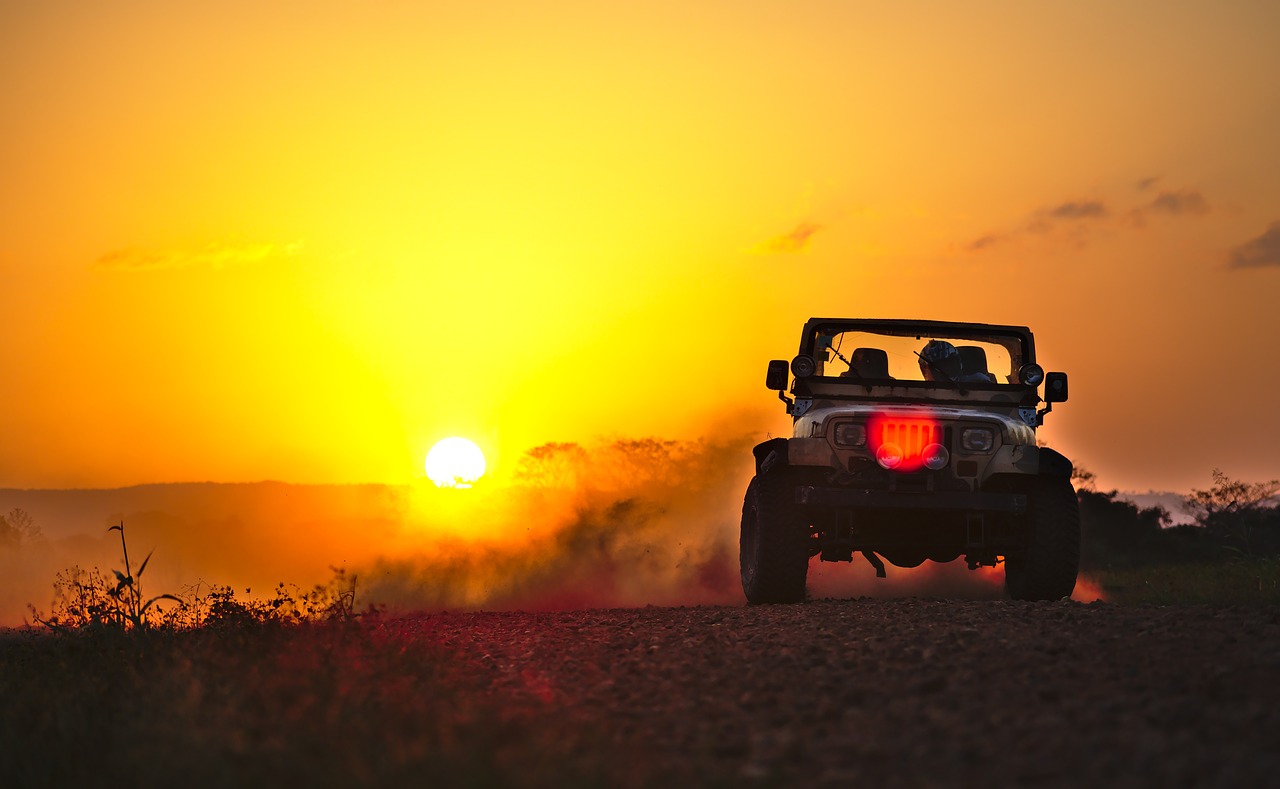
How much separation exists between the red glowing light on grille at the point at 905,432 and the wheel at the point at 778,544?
939 millimetres

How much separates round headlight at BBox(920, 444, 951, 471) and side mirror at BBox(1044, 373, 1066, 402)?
2.03 m

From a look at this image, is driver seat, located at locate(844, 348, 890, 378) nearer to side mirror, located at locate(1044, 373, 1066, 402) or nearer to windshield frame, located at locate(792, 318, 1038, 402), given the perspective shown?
windshield frame, located at locate(792, 318, 1038, 402)

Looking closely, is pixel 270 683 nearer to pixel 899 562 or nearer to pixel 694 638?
pixel 694 638

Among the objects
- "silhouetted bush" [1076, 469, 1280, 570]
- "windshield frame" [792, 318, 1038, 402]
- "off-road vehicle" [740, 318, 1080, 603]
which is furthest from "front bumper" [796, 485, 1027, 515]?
"silhouetted bush" [1076, 469, 1280, 570]

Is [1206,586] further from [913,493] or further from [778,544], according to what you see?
[778,544]

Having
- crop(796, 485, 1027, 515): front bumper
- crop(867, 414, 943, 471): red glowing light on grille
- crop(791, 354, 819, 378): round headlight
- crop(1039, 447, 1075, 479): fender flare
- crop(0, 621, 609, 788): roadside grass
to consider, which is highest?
crop(791, 354, 819, 378): round headlight

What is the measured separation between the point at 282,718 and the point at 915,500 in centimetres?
668

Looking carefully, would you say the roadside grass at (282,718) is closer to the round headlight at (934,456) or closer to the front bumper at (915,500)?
the front bumper at (915,500)

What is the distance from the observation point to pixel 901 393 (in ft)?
44.1

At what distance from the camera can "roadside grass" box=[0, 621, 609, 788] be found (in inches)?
219

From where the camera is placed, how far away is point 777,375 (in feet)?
44.0

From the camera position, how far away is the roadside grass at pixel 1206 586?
12883 mm

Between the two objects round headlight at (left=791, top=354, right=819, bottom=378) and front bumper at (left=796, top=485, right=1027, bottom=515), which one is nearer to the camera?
front bumper at (left=796, top=485, right=1027, bottom=515)

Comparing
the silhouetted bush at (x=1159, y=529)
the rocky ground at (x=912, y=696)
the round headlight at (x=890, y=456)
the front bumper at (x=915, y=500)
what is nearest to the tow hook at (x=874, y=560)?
the front bumper at (x=915, y=500)
